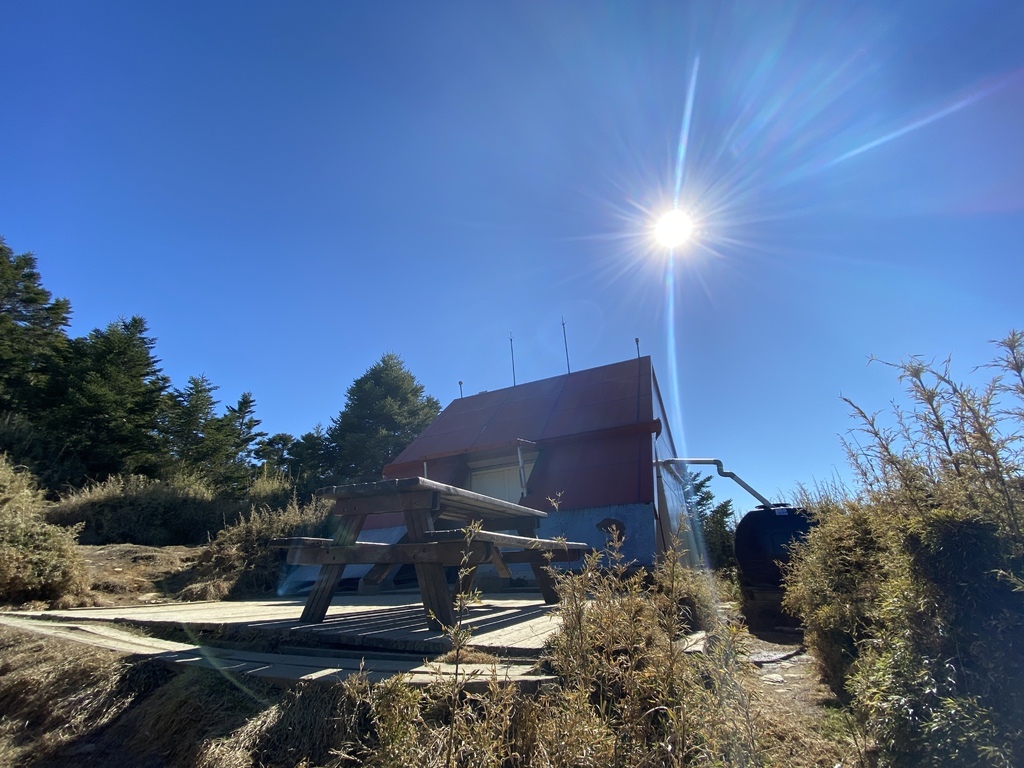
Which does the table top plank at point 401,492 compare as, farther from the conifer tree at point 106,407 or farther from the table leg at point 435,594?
the conifer tree at point 106,407

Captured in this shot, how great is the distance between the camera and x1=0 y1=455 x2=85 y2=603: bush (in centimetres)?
514

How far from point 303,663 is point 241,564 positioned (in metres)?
6.81

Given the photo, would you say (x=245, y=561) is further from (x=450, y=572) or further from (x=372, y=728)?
(x=372, y=728)

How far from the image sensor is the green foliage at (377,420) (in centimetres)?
2567

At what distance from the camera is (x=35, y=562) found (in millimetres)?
5371

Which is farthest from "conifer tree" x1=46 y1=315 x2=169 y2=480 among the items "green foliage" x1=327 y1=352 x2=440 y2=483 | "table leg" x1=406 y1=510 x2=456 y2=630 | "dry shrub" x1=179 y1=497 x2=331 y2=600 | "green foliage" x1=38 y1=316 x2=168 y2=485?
"table leg" x1=406 y1=510 x2=456 y2=630

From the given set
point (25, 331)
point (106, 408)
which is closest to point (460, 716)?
point (106, 408)

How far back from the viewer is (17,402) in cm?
1827

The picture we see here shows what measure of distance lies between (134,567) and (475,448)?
248 inches

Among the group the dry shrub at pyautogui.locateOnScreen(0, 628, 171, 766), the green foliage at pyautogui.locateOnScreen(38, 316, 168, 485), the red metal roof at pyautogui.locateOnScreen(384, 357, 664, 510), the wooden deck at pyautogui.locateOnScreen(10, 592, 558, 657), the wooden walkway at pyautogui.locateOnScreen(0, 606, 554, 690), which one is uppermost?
the green foliage at pyautogui.locateOnScreen(38, 316, 168, 485)

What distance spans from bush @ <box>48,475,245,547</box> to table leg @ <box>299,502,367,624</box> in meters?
7.76

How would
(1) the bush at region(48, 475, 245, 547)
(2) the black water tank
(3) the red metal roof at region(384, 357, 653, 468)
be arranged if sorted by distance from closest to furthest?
(2) the black water tank → (1) the bush at region(48, 475, 245, 547) → (3) the red metal roof at region(384, 357, 653, 468)

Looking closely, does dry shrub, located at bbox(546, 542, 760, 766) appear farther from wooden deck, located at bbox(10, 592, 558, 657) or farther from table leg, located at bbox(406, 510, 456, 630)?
table leg, located at bbox(406, 510, 456, 630)

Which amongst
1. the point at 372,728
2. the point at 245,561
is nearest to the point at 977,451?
the point at 372,728
